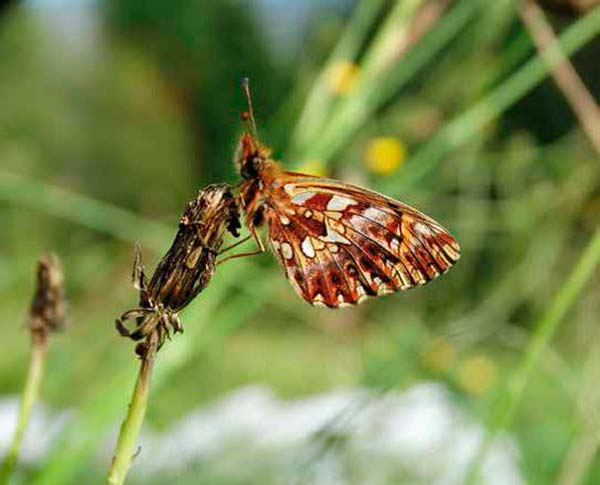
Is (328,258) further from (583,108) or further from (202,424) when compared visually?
(202,424)

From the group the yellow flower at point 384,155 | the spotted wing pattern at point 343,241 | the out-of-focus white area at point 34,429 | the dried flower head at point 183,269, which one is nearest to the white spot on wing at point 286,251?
the spotted wing pattern at point 343,241

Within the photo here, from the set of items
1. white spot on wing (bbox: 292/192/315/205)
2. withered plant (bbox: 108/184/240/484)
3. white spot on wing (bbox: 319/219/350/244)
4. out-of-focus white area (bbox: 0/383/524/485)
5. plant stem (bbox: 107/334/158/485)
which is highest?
out-of-focus white area (bbox: 0/383/524/485)

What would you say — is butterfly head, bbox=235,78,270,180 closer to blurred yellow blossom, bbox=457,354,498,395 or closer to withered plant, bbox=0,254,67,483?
withered plant, bbox=0,254,67,483

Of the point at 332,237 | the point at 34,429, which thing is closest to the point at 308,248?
the point at 332,237

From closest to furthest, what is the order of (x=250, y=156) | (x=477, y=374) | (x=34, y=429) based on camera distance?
(x=250, y=156)
(x=34, y=429)
(x=477, y=374)

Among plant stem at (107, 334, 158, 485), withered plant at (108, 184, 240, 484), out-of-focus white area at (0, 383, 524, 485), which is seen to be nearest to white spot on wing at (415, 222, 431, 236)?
withered plant at (108, 184, 240, 484)

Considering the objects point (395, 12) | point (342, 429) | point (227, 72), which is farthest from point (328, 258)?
point (227, 72)

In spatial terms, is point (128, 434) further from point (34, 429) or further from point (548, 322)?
point (34, 429)
